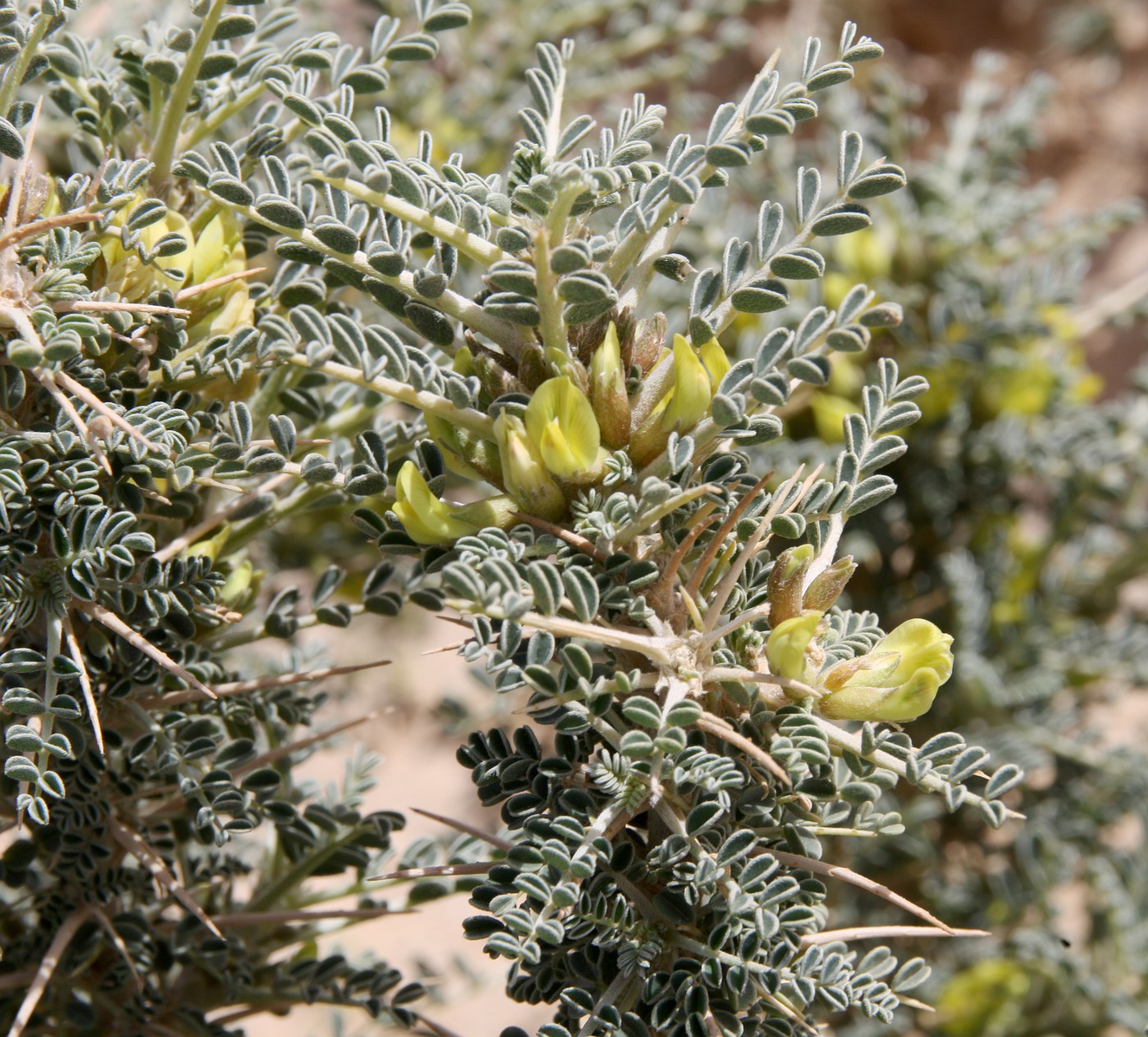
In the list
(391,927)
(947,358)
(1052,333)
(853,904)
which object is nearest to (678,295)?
(947,358)

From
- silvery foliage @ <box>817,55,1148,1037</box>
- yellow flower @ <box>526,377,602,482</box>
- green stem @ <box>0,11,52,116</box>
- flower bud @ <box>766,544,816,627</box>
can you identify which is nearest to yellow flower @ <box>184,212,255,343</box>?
green stem @ <box>0,11,52,116</box>

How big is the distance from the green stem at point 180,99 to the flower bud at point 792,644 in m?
0.51

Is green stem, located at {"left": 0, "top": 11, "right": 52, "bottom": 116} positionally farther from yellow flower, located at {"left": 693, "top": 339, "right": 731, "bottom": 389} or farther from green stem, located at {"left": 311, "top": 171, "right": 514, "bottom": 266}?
yellow flower, located at {"left": 693, "top": 339, "right": 731, "bottom": 389}

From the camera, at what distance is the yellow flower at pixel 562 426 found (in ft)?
1.94

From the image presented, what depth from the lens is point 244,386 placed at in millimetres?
754

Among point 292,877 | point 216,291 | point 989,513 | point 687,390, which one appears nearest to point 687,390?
point 687,390

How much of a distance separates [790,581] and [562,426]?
0.16 m

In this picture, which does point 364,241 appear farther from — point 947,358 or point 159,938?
point 947,358

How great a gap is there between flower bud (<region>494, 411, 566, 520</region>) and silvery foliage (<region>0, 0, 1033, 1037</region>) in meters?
0.01

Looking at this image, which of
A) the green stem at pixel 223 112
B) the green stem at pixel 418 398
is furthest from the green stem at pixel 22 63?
the green stem at pixel 418 398

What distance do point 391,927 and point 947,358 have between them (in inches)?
63.7

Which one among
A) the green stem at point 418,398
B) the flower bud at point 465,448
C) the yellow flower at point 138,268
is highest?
the yellow flower at point 138,268

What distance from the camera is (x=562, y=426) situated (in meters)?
0.60

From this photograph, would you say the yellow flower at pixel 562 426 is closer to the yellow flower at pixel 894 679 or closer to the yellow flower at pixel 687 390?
the yellow flower at pixel 687 390
